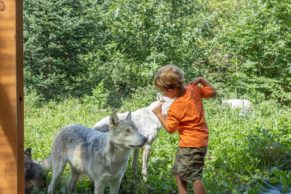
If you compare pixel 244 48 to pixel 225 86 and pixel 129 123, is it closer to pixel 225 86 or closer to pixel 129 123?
pixel 225 86

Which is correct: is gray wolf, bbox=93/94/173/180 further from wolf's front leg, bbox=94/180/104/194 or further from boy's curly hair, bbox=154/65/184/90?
boy's curly hair, bbox=154/65/184/90

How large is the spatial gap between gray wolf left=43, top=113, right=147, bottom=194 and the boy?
91 centimetres

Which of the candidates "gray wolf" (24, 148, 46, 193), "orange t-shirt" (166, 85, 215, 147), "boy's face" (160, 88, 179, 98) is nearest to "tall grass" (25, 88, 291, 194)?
"gray wolf" (24, 148, 46, 193)

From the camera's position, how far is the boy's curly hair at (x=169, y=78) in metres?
4.13

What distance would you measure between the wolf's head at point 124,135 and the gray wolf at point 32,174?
3.75ft

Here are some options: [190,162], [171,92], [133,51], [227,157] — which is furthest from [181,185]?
[133,51]

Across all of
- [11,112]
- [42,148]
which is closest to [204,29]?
[42,148]

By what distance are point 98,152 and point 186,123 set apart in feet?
5.11

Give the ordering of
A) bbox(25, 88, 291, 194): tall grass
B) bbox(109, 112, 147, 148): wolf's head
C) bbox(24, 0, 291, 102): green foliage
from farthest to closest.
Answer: bbox(24, 0, 291, 102): green foliage < bbox(25, 88, 291, 194): tall grass < bbox(109, 112, 147, 148): wolf's head

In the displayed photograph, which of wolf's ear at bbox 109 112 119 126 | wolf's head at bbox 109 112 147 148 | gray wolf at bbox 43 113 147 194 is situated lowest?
gray wolf at bbox 43 113 147 194

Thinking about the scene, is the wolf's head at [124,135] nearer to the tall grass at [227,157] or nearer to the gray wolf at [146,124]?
the tall grass at [227,157]

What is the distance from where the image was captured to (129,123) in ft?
17.4

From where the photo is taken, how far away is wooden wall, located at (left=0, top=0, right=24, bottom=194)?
5.32ft

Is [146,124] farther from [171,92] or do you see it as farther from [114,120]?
[171,92]
